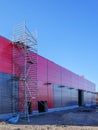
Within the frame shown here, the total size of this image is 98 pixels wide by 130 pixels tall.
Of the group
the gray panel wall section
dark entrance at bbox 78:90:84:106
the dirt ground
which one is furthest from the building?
dark entrance at bbox 78:90:84:106

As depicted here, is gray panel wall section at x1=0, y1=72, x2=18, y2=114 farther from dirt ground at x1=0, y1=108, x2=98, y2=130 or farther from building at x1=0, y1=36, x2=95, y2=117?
dirt ground at x1=0, y1=108, x2=98, y2=130

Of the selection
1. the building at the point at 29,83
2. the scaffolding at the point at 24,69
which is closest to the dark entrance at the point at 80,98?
the building at the point at 29,83

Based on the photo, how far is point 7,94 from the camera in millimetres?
26266

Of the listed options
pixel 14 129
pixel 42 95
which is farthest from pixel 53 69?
pixel 14 129

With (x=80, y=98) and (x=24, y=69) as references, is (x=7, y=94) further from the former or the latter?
(x=80, y=98)

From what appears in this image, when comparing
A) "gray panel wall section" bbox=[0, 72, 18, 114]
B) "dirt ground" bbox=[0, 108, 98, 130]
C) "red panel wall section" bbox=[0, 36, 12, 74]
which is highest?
"red panel wall section" bbox=[0, 36, 12, 74]

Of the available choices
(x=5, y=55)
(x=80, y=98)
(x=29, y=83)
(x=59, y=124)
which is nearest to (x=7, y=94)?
(x=5, y=55)

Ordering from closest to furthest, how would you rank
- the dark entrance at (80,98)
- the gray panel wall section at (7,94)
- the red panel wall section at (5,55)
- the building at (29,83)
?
the gray panel wall section at (7,94)
the red panel wall section at (5,55)
the building at (29,83)
the dark entrance at (80,98)

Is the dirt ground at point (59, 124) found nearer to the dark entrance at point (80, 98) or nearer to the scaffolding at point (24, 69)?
the scaffolding at point (24, 69)

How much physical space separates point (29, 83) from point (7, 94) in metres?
4.54

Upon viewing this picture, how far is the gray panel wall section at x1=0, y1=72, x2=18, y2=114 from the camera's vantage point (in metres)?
25.3

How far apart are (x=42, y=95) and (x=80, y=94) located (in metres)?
33.6

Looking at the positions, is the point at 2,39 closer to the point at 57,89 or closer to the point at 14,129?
the point at 14,129

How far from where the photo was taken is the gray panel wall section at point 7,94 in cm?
2530
